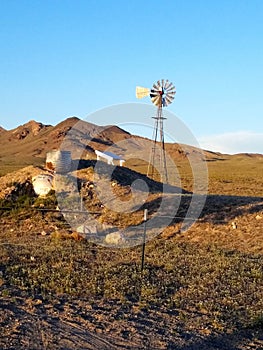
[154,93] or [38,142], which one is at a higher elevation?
[38,142]

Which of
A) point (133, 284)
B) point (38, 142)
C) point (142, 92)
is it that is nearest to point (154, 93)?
point (142, 92)

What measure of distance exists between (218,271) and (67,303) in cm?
474

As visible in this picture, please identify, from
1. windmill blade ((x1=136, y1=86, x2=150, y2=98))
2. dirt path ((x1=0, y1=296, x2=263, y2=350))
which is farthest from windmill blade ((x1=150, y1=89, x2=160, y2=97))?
dirt path ((x1=0, y1=296, x2=263, y2=350))

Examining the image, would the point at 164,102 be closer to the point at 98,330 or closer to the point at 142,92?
the point at 142,92

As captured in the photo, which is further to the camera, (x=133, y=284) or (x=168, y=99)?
(x=168, y=99)

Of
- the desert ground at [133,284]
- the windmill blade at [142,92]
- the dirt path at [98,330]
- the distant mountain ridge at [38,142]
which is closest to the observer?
the dirt path at [98,330]

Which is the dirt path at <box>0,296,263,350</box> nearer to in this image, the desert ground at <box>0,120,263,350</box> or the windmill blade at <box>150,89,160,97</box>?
the desert ground at <box>0,120,263,350</box>

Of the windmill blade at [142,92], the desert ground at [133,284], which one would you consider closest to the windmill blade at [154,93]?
the windmill blade at [142,92]

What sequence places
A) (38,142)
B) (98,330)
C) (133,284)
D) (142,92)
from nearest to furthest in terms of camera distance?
1. (98,330)
2. (133,284)
3. (142,92)
4. (38,142)

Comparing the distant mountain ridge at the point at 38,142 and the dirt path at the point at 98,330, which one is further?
the distant mountain ridge at the point at 38,142

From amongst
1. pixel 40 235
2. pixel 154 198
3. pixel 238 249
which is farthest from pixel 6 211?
pixel 238 249

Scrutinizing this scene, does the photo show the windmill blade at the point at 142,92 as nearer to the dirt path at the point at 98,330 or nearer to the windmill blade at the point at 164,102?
the windmill blade at the point at 164,102

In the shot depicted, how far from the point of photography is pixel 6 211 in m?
21.0

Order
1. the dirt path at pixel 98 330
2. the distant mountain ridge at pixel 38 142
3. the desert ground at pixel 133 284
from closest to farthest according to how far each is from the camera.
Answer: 1. the dirt path at pixel 98 330
2. the desert ground at pixel 133 284
3. the distant mountain ridge at pixel 38 142
